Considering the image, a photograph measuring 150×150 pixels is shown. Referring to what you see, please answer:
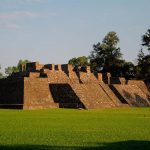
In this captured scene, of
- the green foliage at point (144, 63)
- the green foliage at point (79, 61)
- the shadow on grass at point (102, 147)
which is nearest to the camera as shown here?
the shadow on grass at point (102, 147)

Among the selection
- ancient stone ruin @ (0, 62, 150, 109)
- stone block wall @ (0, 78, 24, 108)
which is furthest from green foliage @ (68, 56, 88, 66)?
stone block wall @ (0, 78, 24, 108)

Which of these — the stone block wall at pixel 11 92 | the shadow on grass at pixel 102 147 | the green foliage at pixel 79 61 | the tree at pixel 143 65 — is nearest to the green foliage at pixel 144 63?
the tree at pixel 143 65

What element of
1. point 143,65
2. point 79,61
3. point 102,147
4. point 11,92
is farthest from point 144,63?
point 102,147

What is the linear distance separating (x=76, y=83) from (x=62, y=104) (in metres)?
4.17

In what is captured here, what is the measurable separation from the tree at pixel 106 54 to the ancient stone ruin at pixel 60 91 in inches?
754

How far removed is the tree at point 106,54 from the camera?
6378 cm

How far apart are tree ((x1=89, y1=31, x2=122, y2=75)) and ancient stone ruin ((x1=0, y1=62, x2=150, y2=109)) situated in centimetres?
1916

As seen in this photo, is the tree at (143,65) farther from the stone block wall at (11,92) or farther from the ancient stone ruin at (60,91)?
the stone block wall at (11,92)

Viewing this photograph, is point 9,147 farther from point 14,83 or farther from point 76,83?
point 76,83

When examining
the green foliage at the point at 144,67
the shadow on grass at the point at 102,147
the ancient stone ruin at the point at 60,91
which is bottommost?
the shadow on grass at the point at 102,147

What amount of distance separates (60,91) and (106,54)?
28980mm

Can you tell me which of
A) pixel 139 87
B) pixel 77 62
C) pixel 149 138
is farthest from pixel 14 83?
pixel 77 62

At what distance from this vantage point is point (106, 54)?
64.2m

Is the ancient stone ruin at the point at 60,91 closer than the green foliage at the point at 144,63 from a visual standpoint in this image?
Yes
